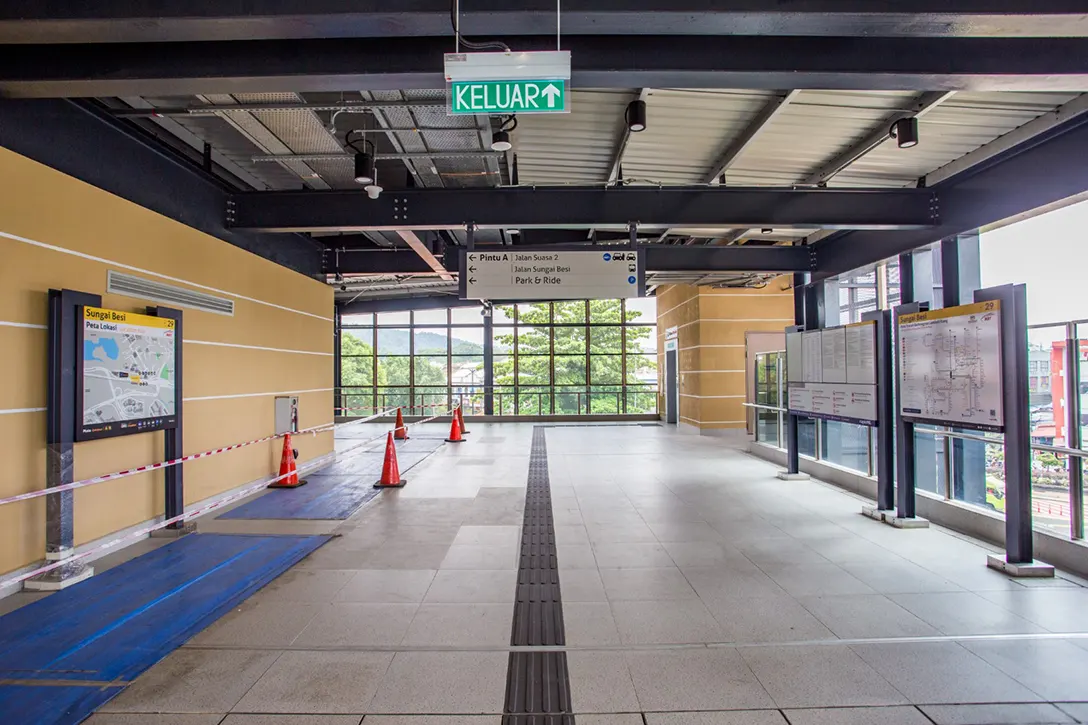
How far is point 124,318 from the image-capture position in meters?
4.26

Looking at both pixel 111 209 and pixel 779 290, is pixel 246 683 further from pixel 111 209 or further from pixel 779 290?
pixel 779 290

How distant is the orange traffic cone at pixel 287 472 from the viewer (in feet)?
22.0

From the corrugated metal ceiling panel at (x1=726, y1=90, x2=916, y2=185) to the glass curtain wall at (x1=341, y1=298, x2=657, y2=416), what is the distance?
11.8 m

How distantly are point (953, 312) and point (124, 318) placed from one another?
22.3 feet

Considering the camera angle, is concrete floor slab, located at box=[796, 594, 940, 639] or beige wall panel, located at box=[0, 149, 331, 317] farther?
beige wall panel, located at box=[0, 149, 331, 317]

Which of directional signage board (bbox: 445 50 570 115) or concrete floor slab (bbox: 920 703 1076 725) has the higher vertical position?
directional signage board (bbox: 445 50 570 115)

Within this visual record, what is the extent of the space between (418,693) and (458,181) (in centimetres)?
466

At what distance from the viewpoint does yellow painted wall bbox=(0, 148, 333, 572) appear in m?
3.54

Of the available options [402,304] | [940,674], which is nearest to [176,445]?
A: [940,674]

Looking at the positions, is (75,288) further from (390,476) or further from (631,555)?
(631,555)

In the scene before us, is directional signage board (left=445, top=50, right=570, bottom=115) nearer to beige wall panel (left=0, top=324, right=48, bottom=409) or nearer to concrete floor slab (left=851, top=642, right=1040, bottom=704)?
concrete floor slab (left=851, top=642, right=1040, bottom=704)

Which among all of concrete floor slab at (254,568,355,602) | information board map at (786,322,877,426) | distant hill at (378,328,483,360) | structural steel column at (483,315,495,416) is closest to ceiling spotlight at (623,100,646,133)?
information board map at (786,322,877,426)

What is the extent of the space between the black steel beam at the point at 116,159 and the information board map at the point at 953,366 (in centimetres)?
701

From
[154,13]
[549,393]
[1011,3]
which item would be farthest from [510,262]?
[549,393]
